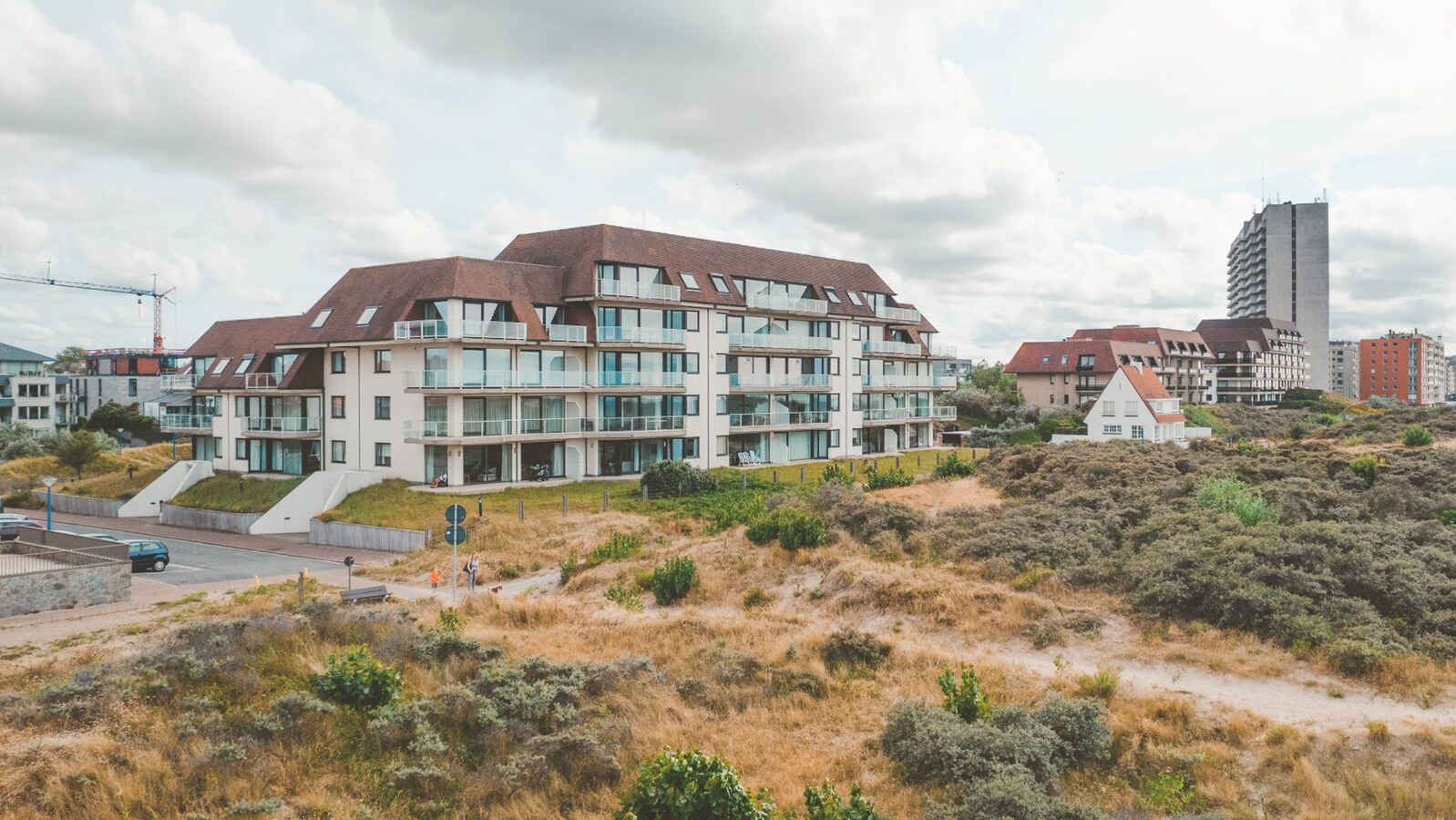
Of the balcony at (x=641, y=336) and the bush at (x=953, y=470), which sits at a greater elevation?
the balcony at (x=641, y=336)

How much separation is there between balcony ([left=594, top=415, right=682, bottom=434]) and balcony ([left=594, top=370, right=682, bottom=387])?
184 centimetres

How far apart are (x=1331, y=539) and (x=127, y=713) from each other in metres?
26.5

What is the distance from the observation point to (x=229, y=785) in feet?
40.6

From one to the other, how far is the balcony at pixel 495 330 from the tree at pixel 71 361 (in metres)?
139

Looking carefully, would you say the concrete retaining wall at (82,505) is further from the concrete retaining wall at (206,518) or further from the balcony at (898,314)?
the balcony at (898,314)

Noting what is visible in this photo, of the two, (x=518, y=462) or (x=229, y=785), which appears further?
(x=518, y=462)

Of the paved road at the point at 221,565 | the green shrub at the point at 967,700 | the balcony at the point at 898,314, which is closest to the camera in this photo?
the green shrub at the point at 967,700

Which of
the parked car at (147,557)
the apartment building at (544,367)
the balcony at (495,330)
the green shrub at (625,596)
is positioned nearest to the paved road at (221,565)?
the parked car at (147,557)

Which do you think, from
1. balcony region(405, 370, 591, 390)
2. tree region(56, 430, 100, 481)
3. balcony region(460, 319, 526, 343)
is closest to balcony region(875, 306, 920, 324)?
balcony region(405, 370, 591, 390)

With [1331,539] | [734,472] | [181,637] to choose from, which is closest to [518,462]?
[734,472]

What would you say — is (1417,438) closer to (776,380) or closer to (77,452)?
(776,380)

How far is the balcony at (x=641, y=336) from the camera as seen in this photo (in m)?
47.8

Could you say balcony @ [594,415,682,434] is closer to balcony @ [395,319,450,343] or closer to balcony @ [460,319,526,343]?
balcony @ [460,319,526,343]

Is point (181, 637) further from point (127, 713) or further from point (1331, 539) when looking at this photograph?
point (1331, 539)
